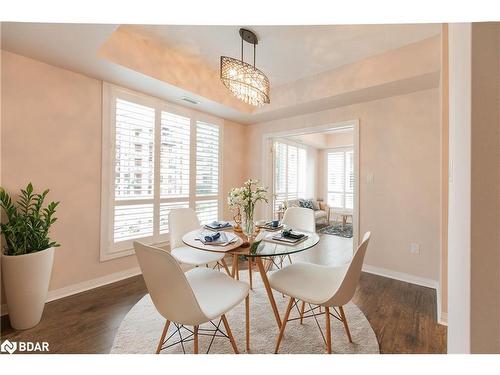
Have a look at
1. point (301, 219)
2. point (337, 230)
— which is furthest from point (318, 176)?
point (301, 219)

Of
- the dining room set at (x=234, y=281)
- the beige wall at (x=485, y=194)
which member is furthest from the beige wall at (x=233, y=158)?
the beige wall at (x=485, y=194)

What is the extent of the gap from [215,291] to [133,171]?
6.79 ft

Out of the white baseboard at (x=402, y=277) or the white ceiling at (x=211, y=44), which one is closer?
the white ceiling at (x=211, y=44)

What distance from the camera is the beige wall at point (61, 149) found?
80.1 inches

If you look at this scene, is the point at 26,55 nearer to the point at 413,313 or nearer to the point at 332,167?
the point at 413,313

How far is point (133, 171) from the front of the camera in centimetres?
285

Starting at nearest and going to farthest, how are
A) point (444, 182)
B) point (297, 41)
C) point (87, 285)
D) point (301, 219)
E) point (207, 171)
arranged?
point (444, 182), point (297, 41), point (87, 285), point (301, 219), point (207, 171)

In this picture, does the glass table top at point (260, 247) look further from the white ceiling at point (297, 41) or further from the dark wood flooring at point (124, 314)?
the white ceiling at point (297, 41)

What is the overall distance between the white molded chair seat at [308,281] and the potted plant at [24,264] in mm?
1884

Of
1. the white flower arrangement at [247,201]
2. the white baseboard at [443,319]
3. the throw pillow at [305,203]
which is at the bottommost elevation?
the white baseboard at [443,319]

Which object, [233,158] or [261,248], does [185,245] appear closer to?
[261,248]

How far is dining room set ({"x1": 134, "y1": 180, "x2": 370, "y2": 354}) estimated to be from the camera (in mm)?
1146

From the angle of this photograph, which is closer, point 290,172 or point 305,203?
point 290,172
